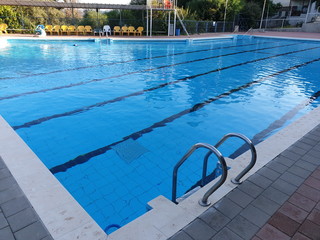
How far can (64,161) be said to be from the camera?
355cm

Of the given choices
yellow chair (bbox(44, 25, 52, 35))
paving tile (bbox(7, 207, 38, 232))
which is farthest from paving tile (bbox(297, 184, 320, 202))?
yellow chair (bbox(44, 25, 52, 35))

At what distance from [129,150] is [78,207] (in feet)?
5.78

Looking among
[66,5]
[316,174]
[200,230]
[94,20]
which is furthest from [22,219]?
[94,20]

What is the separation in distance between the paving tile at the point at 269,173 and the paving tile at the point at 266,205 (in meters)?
0.38

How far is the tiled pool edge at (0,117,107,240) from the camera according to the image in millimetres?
1869

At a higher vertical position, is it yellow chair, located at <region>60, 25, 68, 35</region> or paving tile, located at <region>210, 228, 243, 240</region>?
yellow chair, located at <region>60, 25, 68, 35</region>

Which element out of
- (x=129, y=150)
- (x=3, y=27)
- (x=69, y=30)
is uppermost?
(x=3, y=27)

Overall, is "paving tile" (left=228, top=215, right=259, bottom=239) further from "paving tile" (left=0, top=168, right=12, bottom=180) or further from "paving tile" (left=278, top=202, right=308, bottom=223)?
"paving tile" (left=0, top=168, right=12, bottom=180)

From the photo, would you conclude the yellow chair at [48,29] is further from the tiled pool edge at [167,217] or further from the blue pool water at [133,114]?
the tiled pool edge at [167,217]

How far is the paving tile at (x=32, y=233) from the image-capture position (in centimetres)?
178

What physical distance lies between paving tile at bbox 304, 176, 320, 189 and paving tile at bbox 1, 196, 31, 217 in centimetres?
269

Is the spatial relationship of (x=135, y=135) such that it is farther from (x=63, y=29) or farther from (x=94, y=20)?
(x=94, y=20)

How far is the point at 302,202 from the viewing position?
7.20 ft

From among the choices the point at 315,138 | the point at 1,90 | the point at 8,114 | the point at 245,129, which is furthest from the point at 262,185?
the point at 1,90
